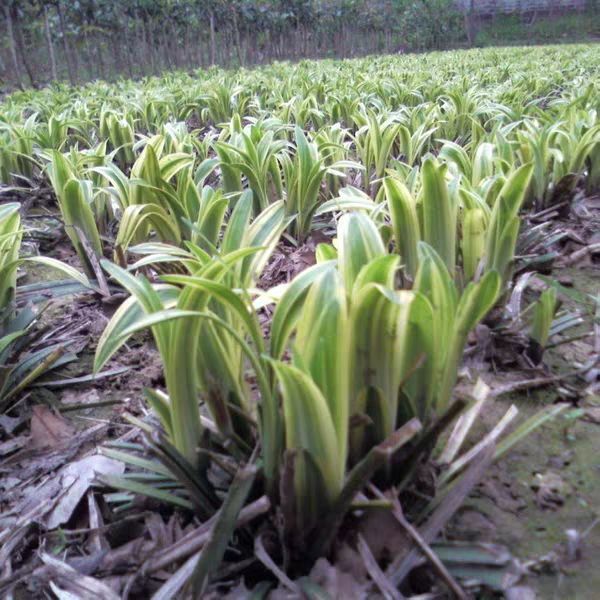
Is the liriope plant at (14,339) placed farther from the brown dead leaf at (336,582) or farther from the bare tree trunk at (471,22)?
the bare tree trunk at (471,22)

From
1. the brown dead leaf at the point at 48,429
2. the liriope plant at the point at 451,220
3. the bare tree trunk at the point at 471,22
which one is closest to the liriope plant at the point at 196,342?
the brown dead leaf at the point at 48,429

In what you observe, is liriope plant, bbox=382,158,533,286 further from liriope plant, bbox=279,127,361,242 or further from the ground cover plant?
liriope plant, bbox=279,127,361,242

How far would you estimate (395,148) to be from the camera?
341cm

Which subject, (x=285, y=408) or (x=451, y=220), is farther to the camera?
(x=451, y=220)

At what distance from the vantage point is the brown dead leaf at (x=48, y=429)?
1.28 m

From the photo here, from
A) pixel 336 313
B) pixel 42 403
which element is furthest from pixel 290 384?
pixel 42 403

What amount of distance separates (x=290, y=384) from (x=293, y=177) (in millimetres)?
1557

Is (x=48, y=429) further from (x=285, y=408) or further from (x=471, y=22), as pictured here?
(x=471, y=22)

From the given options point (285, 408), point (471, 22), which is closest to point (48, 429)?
point (285, 408)

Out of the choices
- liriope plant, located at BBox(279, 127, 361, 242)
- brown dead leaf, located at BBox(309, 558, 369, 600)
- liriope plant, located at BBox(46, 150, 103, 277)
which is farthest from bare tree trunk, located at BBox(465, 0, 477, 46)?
brown dead leaf, located at BBox(309, 558, 369, 600)

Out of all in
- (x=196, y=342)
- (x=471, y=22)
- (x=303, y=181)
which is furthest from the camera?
(x=471, y=22)

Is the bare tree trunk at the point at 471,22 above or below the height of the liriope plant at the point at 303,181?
above

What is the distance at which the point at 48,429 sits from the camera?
4.33 ft

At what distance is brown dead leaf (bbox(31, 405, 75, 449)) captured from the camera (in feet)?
4.20
